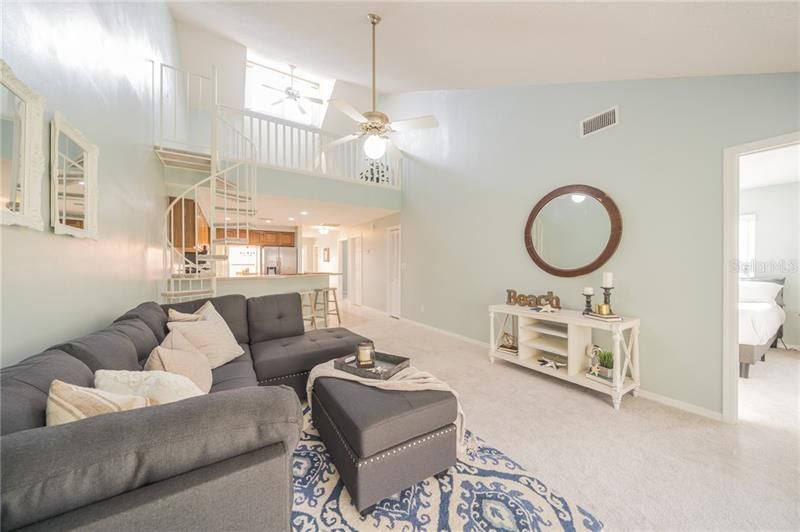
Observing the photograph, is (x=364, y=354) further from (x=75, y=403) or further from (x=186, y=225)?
(x=186, y=225)

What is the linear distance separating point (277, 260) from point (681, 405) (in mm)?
8476

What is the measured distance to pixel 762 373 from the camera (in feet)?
9.99

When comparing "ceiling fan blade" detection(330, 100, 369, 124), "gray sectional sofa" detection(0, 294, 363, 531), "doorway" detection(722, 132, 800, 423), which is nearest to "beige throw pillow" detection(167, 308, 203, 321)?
"gray sectional sofa" detection(0, 294, 363, 531)

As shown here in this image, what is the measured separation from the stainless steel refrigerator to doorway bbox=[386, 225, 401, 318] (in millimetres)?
3500

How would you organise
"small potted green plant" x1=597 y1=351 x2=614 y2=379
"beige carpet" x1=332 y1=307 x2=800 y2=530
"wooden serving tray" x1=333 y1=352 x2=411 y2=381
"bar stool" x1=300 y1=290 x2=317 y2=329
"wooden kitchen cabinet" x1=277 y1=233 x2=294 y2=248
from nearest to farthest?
1. "beige carpet" x1=332 y1=307 x2=800 y2=530
2. "wooden serving tray" x1=333 y1=352 x2=411 y2=381
3. "small potted green plant" x1=597 y1=351 x2=614 y2=379
4. "bar stool" x1=300 y1=290 x2=317 y2=329
5. "wooden kitchen cabinet" x1=277 y1=233 x2=294 y2=248

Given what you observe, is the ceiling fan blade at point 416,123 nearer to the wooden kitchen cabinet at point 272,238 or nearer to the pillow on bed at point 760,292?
the pillow on bed at point 760,292

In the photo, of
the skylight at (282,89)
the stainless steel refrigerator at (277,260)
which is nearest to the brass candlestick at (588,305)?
the skylight at (282,89)

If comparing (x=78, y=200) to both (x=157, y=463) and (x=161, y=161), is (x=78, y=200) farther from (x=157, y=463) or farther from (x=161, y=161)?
(x=161, y=161)

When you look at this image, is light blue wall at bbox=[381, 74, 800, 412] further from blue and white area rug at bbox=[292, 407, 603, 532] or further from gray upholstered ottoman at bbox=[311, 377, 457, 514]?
gray upholstered ottoman at bbox=[311, 377, 457, 514]

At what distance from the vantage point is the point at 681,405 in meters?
2.46

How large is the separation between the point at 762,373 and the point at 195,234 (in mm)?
7175

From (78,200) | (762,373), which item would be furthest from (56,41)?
(762,373)

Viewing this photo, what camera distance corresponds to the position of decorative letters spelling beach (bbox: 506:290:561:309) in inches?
127

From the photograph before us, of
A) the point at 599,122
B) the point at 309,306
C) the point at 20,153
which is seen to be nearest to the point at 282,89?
the point at 309,306
